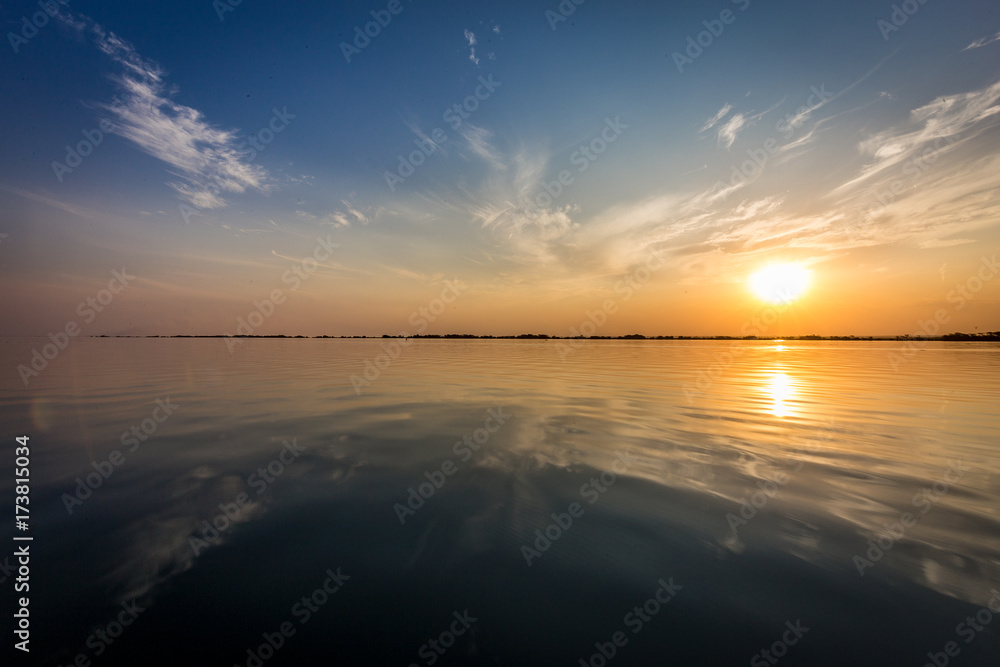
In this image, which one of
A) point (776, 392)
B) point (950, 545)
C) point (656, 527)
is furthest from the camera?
point (776, 392)

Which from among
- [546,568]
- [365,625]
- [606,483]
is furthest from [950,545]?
[365,625]

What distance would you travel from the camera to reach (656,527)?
449 cm

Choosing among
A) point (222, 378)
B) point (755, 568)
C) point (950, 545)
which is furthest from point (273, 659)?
point (222, 378)

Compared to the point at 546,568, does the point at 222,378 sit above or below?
below

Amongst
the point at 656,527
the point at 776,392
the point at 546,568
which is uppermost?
the point at 776,392

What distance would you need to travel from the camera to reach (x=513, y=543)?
4.24m

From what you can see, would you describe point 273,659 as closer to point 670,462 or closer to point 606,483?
point 606,483

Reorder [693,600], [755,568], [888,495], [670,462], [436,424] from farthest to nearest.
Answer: [436,424]
[670,462]
[888,495]
[755,568]
[693,600]

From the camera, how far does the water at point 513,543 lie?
2883mm

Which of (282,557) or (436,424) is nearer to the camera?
(282,557)

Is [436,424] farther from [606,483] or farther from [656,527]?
[656,527]

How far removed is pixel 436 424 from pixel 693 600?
6898 millimetres

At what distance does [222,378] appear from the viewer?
61.9 feet

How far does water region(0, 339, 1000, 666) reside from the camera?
113 inches
